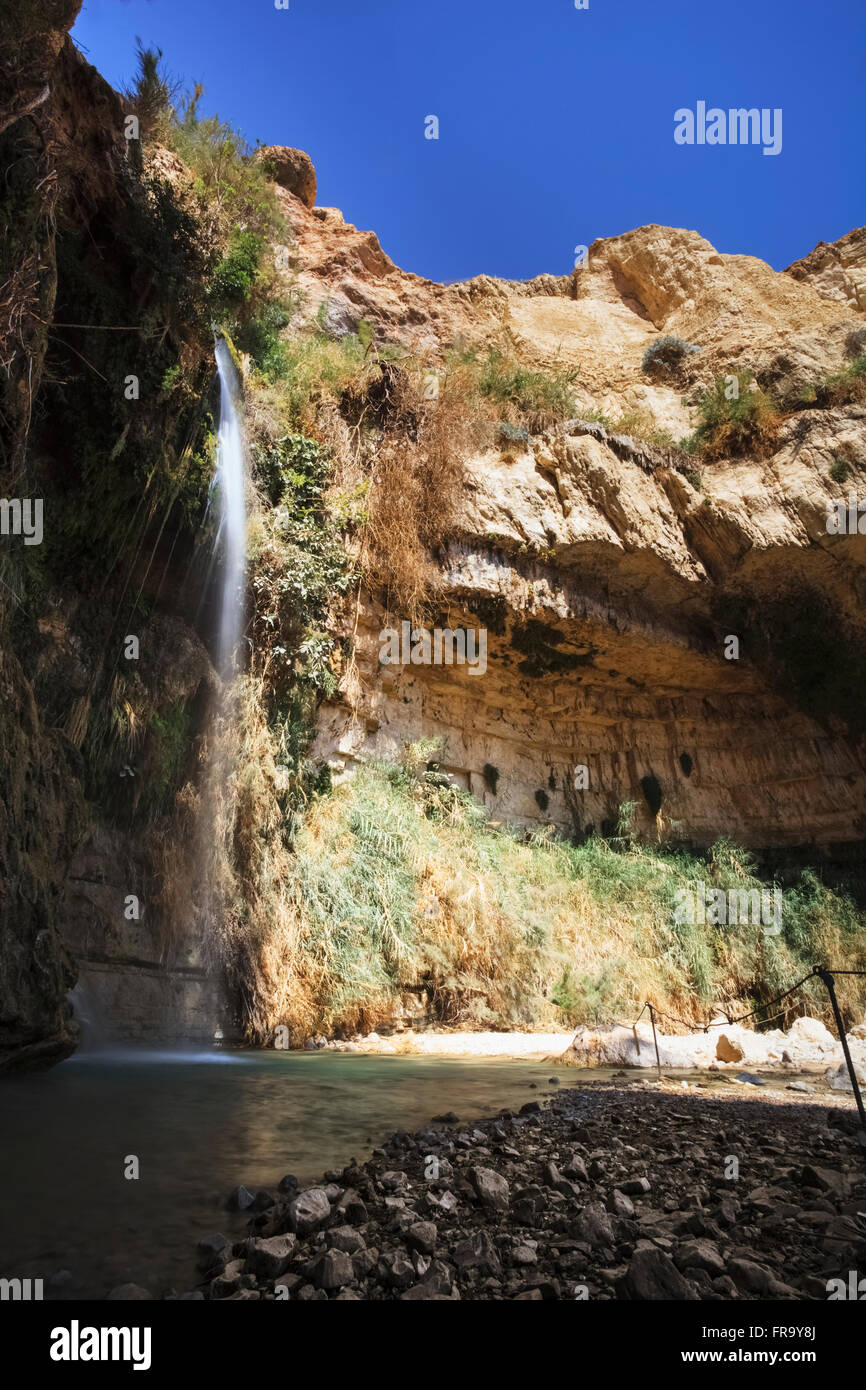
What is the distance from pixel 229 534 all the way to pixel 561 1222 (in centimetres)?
917

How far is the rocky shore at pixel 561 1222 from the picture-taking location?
5.63 ft

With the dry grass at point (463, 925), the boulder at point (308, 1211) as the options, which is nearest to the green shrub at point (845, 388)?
the dry grass at point (463, 925)

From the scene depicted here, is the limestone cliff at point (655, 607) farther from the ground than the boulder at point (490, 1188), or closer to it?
farther from the ground

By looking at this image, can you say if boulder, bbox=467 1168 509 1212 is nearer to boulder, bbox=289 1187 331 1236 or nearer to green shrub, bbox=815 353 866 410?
boulder, bbox=289 1187 331 1236

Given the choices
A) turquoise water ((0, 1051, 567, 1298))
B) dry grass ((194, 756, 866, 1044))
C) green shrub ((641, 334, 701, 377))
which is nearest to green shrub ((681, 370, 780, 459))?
green shrub ((641, 334, 701, 377))

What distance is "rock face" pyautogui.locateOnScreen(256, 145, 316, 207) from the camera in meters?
20.1

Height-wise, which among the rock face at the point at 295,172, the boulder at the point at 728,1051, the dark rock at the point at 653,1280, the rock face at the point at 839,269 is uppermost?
the rock face at the point at 295,172

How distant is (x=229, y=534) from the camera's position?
9758 mm

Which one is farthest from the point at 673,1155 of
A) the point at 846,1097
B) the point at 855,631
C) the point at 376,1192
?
the point at 855,631

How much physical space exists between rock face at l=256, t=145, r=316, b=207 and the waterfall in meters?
14.2

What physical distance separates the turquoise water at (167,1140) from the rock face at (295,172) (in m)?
23.0

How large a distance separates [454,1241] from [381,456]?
11955 mm

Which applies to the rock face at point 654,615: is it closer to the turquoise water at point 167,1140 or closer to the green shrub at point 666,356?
the green shrub at point 666,356
